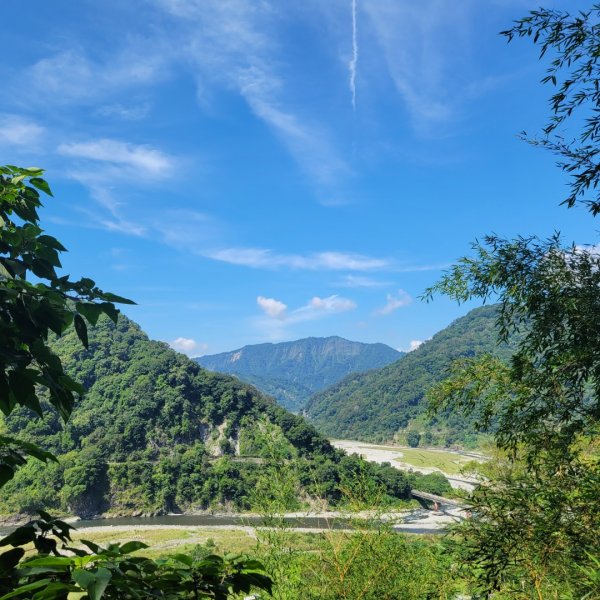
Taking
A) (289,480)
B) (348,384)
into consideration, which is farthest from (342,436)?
(289,480)

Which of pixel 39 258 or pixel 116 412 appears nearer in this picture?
pixel 39 258

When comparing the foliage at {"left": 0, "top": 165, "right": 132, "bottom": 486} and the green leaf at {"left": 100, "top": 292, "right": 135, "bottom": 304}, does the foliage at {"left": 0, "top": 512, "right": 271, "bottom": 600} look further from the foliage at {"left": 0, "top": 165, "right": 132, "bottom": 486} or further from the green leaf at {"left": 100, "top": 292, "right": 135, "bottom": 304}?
the green leaf at {"left": 100, "top": 292, "right": 135, "bottom": 304}

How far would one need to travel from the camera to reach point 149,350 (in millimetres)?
76875

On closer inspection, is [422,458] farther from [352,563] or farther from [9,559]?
[9,559]

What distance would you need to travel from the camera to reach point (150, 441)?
61.0 meters

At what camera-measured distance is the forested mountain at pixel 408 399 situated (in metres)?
114

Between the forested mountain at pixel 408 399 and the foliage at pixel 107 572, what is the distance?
107m

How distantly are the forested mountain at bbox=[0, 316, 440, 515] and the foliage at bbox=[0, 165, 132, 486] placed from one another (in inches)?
1604

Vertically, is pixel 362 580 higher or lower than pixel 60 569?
lower

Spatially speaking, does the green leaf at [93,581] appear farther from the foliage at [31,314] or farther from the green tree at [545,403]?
the green tree at [545,403]

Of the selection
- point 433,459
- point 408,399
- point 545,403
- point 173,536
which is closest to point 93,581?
point 545,403

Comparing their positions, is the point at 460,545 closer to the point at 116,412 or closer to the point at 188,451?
the point at 188,451

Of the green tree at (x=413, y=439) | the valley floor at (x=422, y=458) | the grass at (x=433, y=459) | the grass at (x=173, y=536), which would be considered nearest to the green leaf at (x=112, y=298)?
the grass at (x=173, y=536)

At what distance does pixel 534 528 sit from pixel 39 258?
3.52 metres
